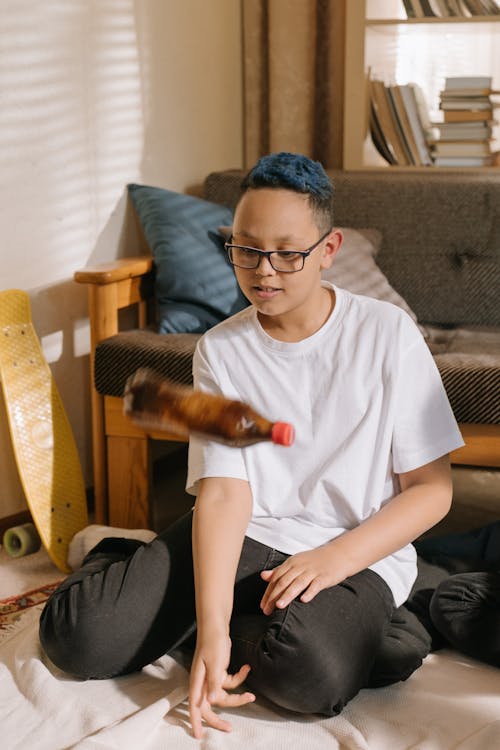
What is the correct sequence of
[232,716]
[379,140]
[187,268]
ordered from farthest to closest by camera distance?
[379,140] < [187,268] < [232,716]

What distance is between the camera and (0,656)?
1566 millimetres

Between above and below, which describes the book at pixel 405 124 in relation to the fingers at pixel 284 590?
above

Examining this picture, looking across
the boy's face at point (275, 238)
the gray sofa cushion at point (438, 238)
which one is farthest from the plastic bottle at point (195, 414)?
the gray sofa cushion at point (438, 238)

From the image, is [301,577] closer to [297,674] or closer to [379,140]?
[297,674]

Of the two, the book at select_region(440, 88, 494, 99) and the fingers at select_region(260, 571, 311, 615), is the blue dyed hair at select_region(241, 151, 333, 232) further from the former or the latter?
the book at select_region(440, 88, 494, 99)

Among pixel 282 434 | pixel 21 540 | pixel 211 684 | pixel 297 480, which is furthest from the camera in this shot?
pixel 21 540

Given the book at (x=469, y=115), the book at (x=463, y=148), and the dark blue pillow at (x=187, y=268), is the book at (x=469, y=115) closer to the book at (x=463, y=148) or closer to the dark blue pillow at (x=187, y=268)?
the book at (x=463, y=148)

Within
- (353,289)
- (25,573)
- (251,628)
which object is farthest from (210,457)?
(353,289)

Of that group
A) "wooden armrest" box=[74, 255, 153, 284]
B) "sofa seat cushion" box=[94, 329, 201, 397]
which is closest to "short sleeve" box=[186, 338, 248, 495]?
"sofa seat cushion" box=[94, 329, 201, 397]

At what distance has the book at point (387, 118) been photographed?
292cm

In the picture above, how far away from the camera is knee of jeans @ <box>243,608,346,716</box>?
51.4 inches

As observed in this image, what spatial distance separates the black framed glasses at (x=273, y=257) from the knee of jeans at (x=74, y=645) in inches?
22.6

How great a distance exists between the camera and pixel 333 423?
4.79 ft

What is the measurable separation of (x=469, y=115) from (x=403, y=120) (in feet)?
0.63
